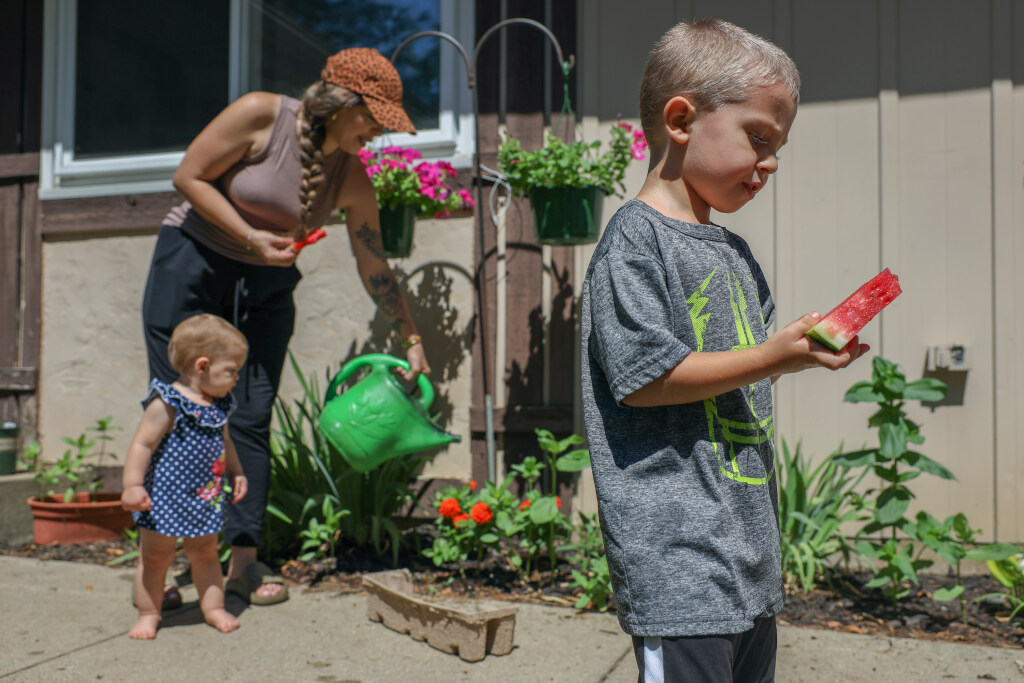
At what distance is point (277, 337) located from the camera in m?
2.75

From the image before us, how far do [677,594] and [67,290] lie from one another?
3614 millimetres

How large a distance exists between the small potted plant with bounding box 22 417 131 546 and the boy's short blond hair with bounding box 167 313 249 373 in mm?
1322

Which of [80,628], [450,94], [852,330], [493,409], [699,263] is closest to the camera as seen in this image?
[852,330]

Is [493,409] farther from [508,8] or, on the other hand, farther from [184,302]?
[508,8]

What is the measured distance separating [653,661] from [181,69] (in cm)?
371

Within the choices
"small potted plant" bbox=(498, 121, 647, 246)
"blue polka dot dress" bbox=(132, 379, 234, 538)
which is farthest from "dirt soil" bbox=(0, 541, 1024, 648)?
"small potted plant" bbox=(498, 121, 647, 246)

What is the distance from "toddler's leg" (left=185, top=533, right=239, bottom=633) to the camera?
7.81 ft

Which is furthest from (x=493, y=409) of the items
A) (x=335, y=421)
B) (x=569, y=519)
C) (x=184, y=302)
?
(x=184, y=302)

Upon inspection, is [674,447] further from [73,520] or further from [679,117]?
[73,520]

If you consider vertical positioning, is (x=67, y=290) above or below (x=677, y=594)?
above

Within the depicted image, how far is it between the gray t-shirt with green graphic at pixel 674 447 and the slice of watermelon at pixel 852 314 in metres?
Answer: 0.17

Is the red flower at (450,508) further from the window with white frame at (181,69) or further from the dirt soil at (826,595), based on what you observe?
the window with white frame at (181,69)

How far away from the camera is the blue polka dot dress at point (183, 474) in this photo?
7.52ft

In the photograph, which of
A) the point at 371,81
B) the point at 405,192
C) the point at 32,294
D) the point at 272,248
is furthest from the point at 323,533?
the point at 32,294
